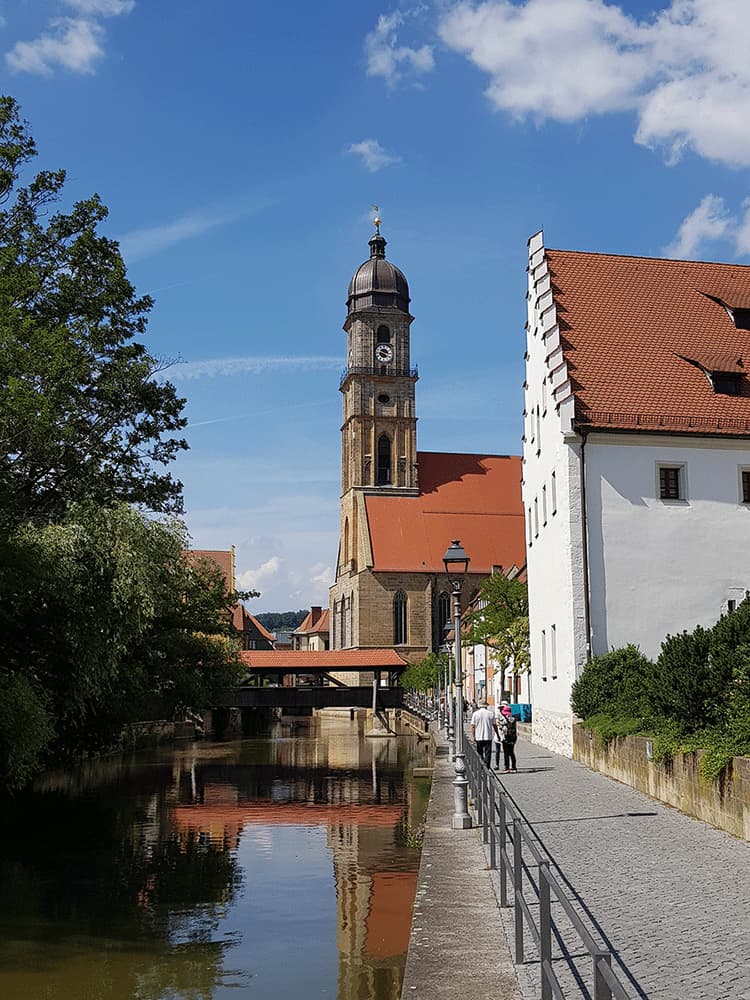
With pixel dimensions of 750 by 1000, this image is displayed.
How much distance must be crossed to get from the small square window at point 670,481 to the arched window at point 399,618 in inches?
2181

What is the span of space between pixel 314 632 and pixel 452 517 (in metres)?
44.9

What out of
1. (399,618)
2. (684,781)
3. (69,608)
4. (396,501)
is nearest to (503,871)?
(684,781)

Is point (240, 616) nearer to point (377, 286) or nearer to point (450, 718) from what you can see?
point (377, 286)

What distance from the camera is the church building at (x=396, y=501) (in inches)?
3162

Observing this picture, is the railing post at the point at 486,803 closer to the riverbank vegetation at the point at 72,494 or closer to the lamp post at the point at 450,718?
the lamp post at the point at 450,718

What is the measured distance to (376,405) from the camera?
85.6 metres

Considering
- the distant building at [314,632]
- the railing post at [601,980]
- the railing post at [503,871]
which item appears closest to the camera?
the railing post at [601,980]

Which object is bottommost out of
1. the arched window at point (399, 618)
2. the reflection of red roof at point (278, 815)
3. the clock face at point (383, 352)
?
the reflection of red roof at point (278, 815)

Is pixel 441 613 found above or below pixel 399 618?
above

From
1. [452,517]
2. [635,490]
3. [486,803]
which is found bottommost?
[486,803]

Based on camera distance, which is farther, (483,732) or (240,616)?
(240,616)

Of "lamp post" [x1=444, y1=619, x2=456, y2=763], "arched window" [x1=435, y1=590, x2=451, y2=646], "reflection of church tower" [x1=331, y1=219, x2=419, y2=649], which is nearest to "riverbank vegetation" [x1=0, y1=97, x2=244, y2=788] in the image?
"lamp post" [x1=444, y1=619, x2=456, y2=763]

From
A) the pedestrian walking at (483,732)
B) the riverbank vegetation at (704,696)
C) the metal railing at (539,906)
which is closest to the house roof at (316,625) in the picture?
the pedestrian walking at (483,732)

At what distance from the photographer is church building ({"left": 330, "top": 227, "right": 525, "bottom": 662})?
80.3 metres
